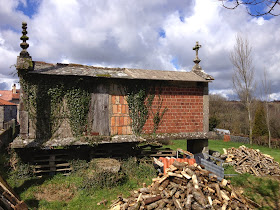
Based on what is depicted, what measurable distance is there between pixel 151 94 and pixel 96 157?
13.0ft

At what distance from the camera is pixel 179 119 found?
10.0 meters

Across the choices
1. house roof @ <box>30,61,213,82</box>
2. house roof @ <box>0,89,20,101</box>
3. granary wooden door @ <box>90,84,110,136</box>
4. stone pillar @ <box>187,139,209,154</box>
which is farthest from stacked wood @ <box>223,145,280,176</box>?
house roof @ <box>0,89,20,101</box>

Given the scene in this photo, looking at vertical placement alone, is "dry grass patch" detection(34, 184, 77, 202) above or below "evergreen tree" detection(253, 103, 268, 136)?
below

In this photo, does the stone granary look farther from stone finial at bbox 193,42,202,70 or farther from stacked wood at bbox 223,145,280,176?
stacked wood at bbox 223,145,280,176

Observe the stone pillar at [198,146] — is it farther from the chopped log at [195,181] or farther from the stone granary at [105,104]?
the chopped log at [195,181]

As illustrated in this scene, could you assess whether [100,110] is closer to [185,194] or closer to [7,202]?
[7,202]

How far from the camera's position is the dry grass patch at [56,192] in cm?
674

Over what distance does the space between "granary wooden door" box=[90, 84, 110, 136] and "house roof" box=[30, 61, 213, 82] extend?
781 millimetres

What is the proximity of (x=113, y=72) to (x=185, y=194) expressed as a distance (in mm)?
6220

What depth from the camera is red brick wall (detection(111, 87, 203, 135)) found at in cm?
905

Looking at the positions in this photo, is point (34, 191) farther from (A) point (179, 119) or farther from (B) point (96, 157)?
(A) point (179, 119)

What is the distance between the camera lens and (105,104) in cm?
880

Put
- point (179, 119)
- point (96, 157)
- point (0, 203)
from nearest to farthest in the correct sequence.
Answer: point (0, 203) → point (96, 157) → point (179, 119)

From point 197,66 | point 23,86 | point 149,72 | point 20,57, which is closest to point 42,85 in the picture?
point 23,86
